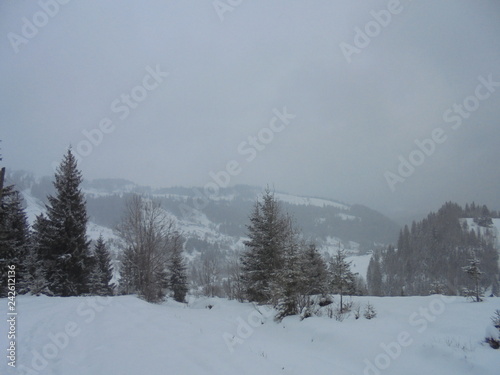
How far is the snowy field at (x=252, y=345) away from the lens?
5293 millimetres

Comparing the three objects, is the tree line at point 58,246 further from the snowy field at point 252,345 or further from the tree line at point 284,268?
the tree line at point 284,268

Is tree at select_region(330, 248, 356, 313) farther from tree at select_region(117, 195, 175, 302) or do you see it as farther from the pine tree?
the pine tree

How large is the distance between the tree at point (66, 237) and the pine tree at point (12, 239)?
140cm

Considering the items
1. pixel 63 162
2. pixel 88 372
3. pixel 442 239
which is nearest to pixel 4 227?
pixel 63 162

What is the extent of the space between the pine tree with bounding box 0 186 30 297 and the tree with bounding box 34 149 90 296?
140 centimetres

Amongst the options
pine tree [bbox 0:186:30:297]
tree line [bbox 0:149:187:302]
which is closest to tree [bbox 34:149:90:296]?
tree line [bbox 0:149:187:302]

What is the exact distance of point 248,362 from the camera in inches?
236

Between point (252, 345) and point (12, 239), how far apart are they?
19.8 metres

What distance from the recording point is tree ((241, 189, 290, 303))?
746 inches

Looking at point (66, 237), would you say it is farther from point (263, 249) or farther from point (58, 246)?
point (263, 249)

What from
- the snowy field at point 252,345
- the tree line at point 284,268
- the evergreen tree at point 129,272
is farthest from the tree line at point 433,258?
the snowy field at point 252,345

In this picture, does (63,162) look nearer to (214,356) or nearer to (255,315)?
(255,315)

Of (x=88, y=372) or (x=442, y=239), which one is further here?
(x=442, y=239)

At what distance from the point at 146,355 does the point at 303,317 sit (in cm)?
765
